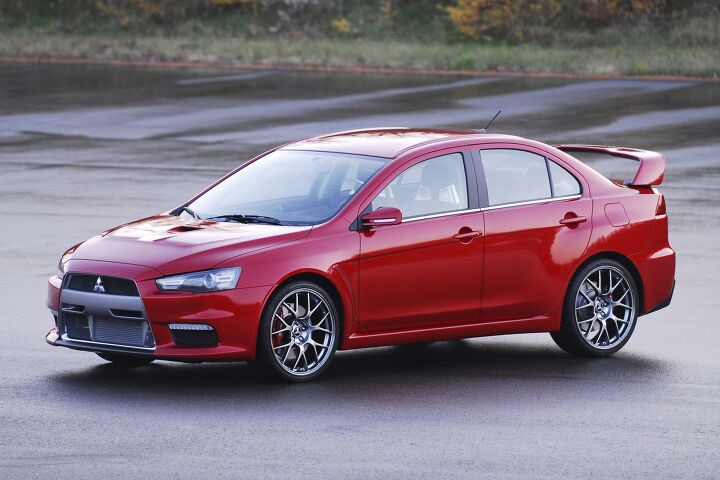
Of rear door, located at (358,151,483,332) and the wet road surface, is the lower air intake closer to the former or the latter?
the wet road surface

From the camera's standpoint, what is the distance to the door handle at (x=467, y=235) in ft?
34.3

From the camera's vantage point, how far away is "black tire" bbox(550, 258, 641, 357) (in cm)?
1101

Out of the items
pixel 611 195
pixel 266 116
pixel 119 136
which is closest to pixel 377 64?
pixel 266 116

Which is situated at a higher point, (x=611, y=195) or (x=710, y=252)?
(x=611, y=195)

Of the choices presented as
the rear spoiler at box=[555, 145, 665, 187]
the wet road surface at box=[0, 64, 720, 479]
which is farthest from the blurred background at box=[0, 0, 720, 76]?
the rear spoiler at box=[555, 145, 665, 187]

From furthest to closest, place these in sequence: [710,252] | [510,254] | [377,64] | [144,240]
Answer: [377,64] → [710,252] → [510,254] → [144,240]

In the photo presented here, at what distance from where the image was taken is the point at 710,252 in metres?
15.3

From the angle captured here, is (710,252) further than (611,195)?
Yes

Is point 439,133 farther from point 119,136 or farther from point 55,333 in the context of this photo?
point 119,136

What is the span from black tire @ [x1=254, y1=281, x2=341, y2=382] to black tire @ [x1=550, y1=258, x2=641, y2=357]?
5.85ft

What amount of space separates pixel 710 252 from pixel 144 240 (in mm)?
7038

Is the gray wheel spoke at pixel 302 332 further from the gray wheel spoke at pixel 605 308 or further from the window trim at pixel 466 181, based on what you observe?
the gray wheel spoke at pixel 605 308

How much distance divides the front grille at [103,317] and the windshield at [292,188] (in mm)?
1150

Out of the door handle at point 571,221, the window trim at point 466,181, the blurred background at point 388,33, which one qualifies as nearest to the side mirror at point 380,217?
the window trim at point 466,181
